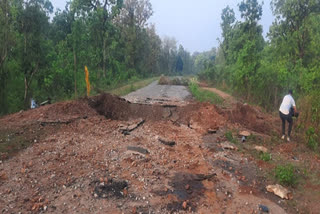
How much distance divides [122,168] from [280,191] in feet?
10.5

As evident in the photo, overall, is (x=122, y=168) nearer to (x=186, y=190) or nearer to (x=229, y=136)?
(x=186, y=190)

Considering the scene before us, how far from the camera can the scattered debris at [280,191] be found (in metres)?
4.89

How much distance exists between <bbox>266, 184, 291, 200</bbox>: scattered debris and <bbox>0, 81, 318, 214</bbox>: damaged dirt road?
0.38 ft

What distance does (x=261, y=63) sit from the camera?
47.6 ft

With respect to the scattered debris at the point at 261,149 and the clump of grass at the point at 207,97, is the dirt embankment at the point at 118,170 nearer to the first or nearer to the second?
the scattered debris at the point at 261,149

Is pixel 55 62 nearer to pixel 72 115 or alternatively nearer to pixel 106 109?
pixel 106 109

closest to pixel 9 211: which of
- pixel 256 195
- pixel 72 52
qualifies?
pixel 256 195

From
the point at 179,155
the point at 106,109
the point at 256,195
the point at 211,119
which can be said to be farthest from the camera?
the point at 106,109

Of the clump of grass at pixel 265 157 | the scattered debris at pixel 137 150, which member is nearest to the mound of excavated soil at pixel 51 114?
the scattered debris at pixel 137 150

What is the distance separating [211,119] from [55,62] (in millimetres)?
9520

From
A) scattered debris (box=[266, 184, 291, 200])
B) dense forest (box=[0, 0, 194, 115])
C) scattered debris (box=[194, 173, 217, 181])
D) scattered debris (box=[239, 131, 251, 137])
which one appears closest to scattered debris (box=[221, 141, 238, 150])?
scattered debris (box=[239, 131, 251, 137])

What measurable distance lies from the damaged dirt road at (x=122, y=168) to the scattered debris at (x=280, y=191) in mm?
114

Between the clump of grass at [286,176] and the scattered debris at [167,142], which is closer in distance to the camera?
the clump of grass at [286,176]

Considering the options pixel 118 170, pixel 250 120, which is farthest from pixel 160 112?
pixel 118 170
